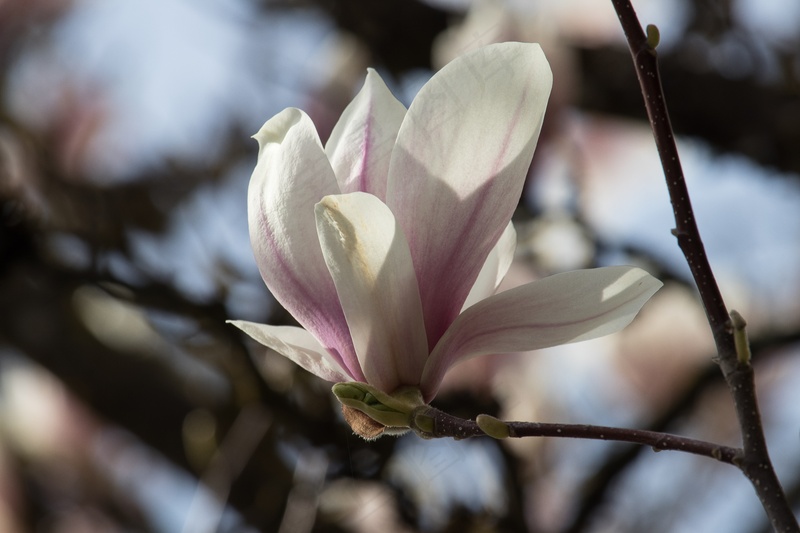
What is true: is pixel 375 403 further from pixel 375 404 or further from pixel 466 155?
pixel 466 155

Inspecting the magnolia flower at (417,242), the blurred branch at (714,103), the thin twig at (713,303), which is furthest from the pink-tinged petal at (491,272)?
the blurred branch at (714,103)

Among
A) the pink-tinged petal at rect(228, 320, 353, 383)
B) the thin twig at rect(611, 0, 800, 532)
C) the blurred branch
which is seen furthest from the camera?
the blurred branch

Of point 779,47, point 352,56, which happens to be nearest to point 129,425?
point 352,56

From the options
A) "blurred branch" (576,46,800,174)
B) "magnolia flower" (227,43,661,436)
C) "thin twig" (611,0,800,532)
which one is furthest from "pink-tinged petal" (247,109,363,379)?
"blurred branch" (576,46,800,174)

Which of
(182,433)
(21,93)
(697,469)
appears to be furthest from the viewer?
(21,93)

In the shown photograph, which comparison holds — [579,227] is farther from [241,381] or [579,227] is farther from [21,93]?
[21,93]

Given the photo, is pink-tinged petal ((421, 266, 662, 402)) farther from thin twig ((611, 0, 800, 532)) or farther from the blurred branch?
the blurred branch
